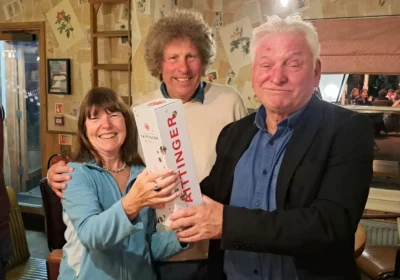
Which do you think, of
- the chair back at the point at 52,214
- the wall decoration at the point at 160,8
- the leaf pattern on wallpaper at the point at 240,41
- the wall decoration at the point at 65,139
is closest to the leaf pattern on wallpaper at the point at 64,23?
the wall decoration at the point at 65,139

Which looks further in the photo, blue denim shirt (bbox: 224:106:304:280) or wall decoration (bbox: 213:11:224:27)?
wall decoration (bbox: 213:11:224:27)

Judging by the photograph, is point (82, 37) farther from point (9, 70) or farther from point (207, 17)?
point (207, 17)

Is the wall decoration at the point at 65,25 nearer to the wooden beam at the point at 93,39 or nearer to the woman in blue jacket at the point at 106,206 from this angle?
the wooden beam at the point at 93,39

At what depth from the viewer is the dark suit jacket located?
0.98 meters

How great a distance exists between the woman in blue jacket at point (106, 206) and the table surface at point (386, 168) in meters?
2.78

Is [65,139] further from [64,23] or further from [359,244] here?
[359,244]

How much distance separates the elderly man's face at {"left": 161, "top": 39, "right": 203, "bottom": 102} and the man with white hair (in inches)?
19.2

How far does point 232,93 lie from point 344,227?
870 mm

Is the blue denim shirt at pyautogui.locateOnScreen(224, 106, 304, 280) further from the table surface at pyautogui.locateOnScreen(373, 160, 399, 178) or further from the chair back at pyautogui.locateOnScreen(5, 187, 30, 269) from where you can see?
the table surface at pyautogui.locateOnScreen(373, 160, 399, 178)

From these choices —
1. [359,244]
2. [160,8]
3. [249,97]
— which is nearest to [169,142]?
[359,244]

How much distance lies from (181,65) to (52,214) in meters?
0.89

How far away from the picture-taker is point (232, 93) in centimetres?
174

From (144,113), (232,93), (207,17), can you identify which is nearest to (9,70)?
(207,17)

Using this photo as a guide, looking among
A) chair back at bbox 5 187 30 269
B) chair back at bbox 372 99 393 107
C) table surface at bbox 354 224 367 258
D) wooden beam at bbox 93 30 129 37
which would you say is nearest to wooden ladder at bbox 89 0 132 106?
wooden beam at bbox 93 30 129 37
